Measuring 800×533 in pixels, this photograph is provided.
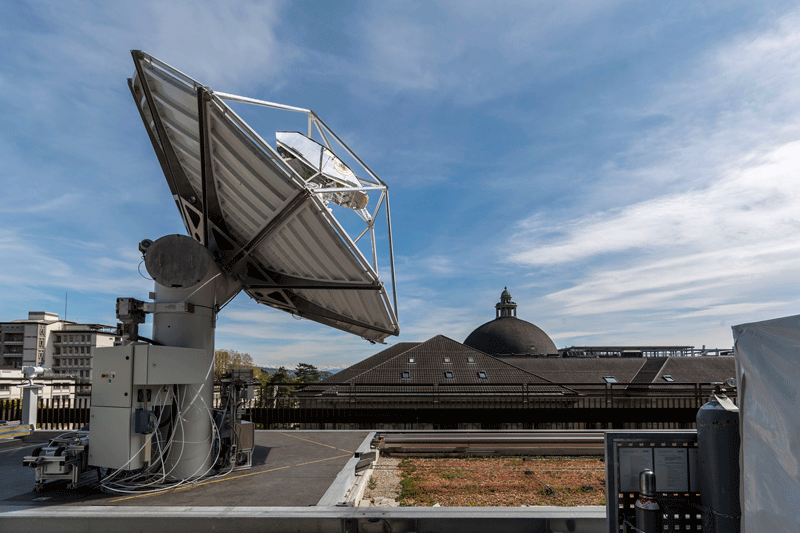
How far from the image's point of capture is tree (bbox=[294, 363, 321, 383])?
111 meters

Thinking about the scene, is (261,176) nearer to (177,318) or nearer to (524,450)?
(177,318)

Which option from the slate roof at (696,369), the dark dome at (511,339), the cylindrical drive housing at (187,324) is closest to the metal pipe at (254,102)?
the cylindrical drive housing at (187,324)

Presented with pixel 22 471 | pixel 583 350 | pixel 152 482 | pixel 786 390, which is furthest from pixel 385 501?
pixel 583 350

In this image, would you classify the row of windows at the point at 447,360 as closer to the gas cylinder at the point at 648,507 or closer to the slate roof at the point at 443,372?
the slate roof at the point at 443,372

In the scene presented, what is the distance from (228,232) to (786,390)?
854 centimetres

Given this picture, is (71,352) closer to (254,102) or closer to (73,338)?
(73,338)

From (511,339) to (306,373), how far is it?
62993mm

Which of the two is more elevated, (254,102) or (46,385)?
(254,102)

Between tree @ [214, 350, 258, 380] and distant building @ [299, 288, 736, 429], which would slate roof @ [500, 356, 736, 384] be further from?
tree @ [214, 350, 258, 380]

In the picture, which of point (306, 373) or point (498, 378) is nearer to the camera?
point (498, 378)

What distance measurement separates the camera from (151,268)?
7867mm

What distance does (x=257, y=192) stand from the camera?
25.6ft

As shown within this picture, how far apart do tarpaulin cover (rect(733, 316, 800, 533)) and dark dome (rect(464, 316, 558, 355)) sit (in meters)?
61.8

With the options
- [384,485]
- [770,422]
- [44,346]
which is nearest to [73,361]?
[44,346]
